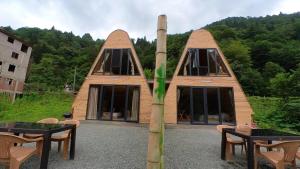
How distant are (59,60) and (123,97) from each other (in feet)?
87.6

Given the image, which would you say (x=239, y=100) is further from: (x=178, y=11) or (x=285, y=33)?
(x=285, y=33)

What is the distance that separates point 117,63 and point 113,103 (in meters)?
2.62

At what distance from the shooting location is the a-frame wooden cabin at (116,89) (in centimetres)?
1268

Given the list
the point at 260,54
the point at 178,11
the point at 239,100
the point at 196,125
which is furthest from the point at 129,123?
the point at 260,54

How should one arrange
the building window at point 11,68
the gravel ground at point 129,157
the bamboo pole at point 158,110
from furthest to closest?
1. the building window at point 11,68
2. the gravel ground at point 129,157
3. the bamboo pole at point 158,110

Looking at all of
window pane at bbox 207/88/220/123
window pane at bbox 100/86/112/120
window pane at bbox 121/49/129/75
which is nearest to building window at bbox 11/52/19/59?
window pane at bbox 100/86/112/120

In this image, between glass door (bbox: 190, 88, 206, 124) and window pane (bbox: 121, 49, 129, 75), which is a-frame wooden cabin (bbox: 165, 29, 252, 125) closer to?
glass door (bbox: 190, 88, 206, 124)

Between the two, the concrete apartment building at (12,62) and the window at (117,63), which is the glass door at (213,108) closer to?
the window at (117,63)

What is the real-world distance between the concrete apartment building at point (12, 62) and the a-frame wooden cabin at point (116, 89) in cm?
1718

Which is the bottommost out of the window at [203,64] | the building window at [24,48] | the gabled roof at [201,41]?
the window at [203,64]

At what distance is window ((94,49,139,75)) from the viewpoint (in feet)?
43.3

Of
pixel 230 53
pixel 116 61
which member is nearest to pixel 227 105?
pixel 116 61

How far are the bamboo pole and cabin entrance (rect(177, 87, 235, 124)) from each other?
1039 centimetres

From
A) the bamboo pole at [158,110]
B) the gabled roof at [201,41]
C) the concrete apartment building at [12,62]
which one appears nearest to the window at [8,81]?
the concrete apartment building at [12,62]
